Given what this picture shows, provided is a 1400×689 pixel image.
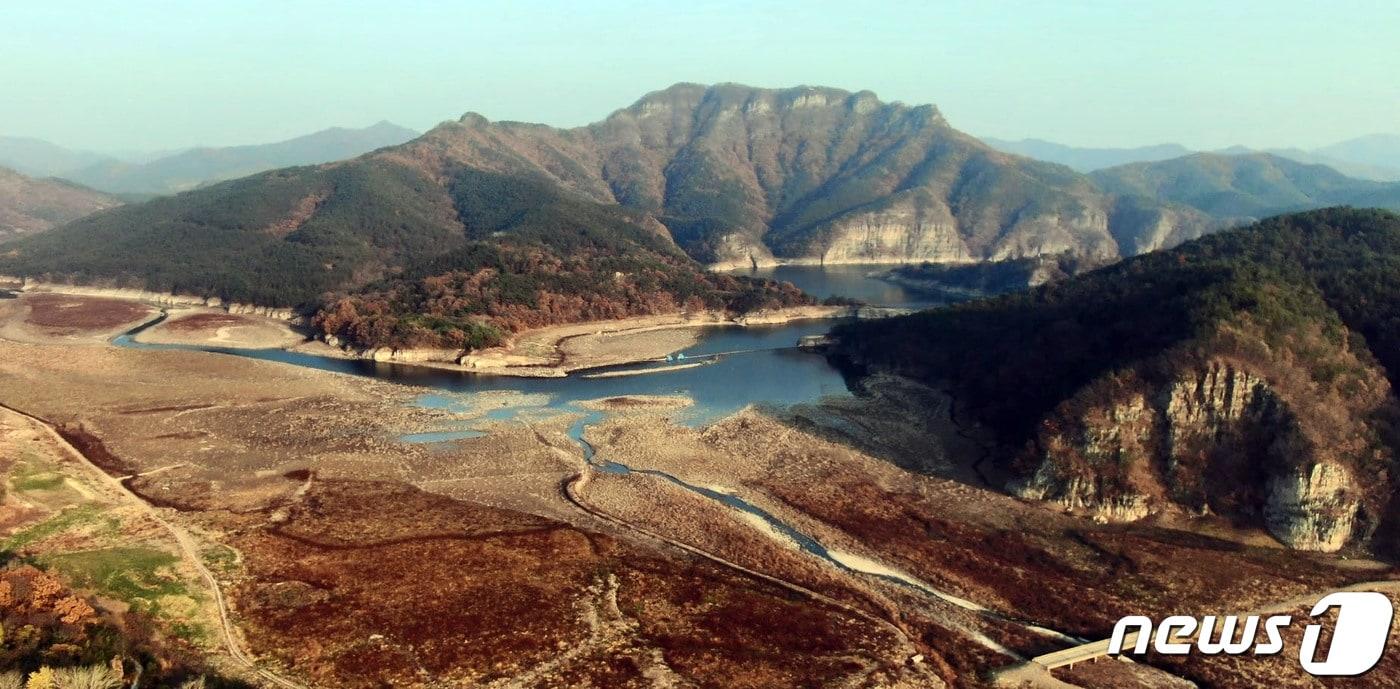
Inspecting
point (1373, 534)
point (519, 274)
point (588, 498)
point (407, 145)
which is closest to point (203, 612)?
point (588, 498)

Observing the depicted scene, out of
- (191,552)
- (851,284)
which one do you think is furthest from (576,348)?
(851,284)

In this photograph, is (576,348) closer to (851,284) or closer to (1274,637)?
(1274,637)

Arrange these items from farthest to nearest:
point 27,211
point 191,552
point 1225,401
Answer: point 27,211
point 1225,401
point 191,552

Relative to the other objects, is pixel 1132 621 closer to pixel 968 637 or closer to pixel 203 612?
pixel 968 637

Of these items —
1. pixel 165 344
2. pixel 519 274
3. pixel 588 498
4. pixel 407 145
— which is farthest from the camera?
pixel 407 145

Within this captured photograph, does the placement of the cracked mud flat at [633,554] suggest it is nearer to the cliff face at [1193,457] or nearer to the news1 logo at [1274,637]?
the news1 logo at [1274,637]

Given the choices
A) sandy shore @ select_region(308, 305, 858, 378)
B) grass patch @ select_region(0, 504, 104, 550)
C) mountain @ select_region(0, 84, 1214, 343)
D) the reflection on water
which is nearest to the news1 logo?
grass patch @ select_region(0, 504, 104, 550)

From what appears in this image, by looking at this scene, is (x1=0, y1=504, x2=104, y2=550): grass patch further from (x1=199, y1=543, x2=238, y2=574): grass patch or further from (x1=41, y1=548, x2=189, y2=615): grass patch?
(x1=199, y1=543, x2=238, y2=574): grass patch
